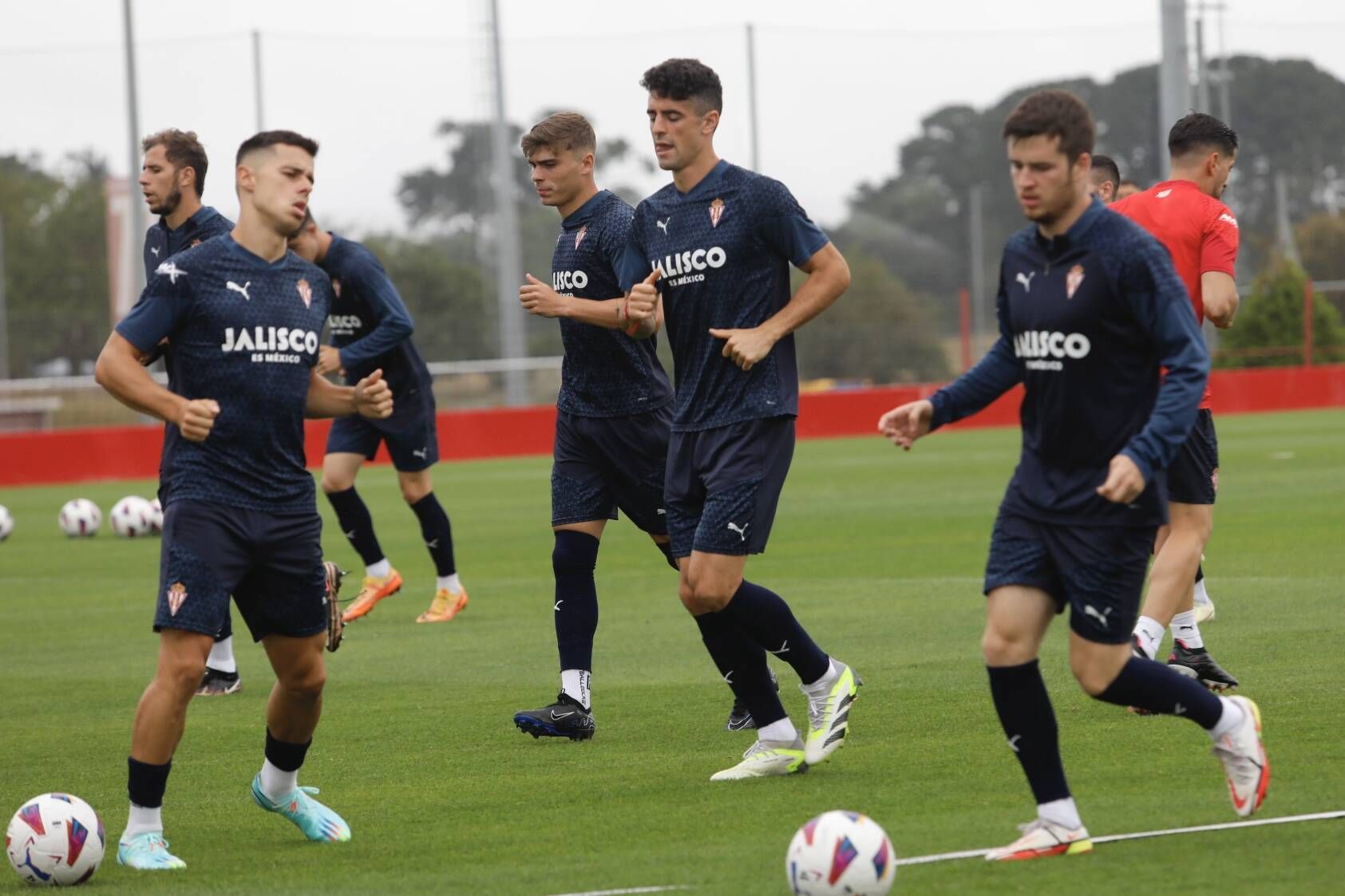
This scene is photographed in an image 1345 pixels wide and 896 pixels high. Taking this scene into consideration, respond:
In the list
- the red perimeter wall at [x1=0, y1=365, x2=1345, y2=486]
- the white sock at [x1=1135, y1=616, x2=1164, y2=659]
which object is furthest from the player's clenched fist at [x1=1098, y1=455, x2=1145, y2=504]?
the red perimeter wall at [x1=0, y1=365, x2=1345, y2=486]

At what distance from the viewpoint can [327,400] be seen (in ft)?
20.5

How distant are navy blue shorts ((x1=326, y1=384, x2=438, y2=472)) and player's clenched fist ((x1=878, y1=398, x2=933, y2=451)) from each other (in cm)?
636

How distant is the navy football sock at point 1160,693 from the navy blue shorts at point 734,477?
1.54 metres

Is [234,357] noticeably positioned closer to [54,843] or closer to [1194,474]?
[54,843]

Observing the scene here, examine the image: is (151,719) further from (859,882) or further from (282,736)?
(859,882)

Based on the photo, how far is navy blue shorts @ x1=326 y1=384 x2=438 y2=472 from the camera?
1189cm

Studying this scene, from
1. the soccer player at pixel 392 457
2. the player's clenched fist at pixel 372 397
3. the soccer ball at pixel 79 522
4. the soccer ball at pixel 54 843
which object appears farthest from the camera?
the soccer ball at pixel 79 522

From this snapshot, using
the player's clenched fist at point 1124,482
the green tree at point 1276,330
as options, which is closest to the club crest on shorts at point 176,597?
the player's clenched fist at point 1124,482

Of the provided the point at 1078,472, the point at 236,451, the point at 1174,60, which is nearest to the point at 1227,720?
the point at 1078,472

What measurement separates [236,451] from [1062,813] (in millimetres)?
2666

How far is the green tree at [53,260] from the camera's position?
3516 cm

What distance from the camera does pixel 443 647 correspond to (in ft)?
35.6

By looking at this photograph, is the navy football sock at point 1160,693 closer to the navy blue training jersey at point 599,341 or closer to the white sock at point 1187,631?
the white sock at point 1187,631

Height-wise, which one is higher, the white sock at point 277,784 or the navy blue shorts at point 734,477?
the navy blue shorts at point 734,477
